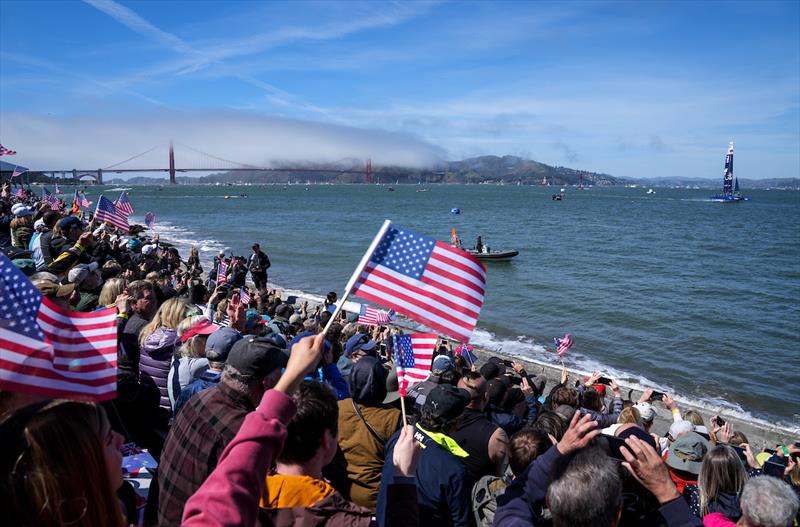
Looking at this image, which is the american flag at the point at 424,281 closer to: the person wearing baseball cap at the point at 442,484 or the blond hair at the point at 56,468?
the person wearing baseball cap at the point at 442,484

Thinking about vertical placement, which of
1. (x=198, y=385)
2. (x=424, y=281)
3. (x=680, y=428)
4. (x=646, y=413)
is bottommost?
(x=646, y=413)

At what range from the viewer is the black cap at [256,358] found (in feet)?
9.68

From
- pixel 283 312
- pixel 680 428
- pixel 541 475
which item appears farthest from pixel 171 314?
pixel 283 312

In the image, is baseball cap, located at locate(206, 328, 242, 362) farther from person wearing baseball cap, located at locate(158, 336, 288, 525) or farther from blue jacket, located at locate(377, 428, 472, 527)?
blue jacket, located at locate(377, 428, 472, 527)

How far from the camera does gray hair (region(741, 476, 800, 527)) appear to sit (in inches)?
105

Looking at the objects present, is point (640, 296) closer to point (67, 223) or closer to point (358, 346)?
point (358, 346)

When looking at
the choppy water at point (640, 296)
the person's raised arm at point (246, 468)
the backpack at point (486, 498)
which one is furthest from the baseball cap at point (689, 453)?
the choppy water at point (640, 296)

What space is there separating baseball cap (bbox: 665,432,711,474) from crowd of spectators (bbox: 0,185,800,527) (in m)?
0.01

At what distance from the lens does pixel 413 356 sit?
5.76 m

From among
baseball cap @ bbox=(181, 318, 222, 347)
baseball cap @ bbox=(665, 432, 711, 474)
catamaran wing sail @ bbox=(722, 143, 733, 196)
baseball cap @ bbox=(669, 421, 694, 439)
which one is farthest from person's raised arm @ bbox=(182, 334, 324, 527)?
catamaran wing sail @ bbox=(722, 143, 733, 196)

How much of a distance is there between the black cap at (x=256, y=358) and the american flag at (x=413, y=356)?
262 centimetres

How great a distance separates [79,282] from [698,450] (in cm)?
635

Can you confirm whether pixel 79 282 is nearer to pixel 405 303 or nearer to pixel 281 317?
pixel 405 303

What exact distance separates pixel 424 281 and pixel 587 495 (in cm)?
203
